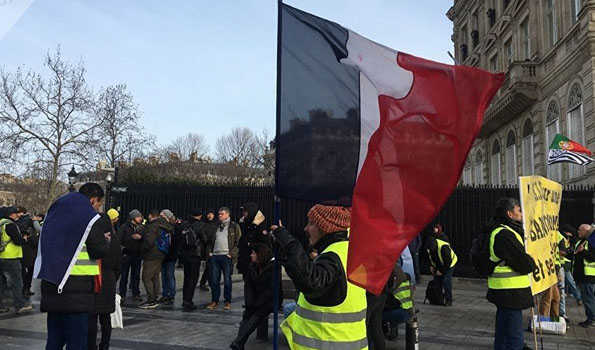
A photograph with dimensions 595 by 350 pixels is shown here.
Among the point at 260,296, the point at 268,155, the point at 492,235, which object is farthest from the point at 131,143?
the point at 492,235

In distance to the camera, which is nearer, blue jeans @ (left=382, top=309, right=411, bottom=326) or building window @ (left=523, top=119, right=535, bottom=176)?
blue jeans @ (left=382, top=309, right=411, bottom=326)

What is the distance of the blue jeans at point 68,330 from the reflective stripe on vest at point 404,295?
13.0ft

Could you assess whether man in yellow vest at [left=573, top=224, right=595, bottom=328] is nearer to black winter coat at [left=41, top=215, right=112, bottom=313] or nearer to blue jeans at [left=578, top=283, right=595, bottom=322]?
blue jeans at [left=578, top=283, right=595, bottom=322]

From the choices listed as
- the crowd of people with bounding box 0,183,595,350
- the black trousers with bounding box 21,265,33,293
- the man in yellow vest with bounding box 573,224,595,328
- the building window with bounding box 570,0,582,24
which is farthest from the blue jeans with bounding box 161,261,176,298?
the building window with bounding box 570,0,582,24

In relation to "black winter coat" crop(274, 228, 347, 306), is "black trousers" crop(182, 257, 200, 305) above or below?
below

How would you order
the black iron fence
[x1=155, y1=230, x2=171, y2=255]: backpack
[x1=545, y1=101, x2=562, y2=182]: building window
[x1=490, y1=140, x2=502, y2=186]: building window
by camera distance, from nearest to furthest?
1. [x1=155, y1=230, x2=171, y2=255]: backpack
2. the black iron fence
3. [x1=545, y1=101, x2=562, y2=182]: building window
4. [x1=490, y1=140, x2=502, y2=186]: building window

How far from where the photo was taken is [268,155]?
46562 millimetres

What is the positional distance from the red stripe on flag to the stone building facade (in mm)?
16738

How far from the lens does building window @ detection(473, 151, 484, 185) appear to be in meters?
31.4

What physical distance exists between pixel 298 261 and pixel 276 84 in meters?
1.41

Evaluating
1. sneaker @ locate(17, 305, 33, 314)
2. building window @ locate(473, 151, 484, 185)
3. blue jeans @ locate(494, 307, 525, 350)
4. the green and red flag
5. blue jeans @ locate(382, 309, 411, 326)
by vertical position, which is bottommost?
sneaker @ locate(17, 305, 33, 314)

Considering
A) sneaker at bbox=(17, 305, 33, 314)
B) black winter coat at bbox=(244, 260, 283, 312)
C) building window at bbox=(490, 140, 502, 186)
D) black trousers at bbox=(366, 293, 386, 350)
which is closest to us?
black trousers at bbox=(366, 293, 386, 350)

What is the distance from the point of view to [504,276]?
527 centimetres

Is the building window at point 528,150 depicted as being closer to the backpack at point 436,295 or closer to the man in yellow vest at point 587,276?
the backpack at point 436,295
